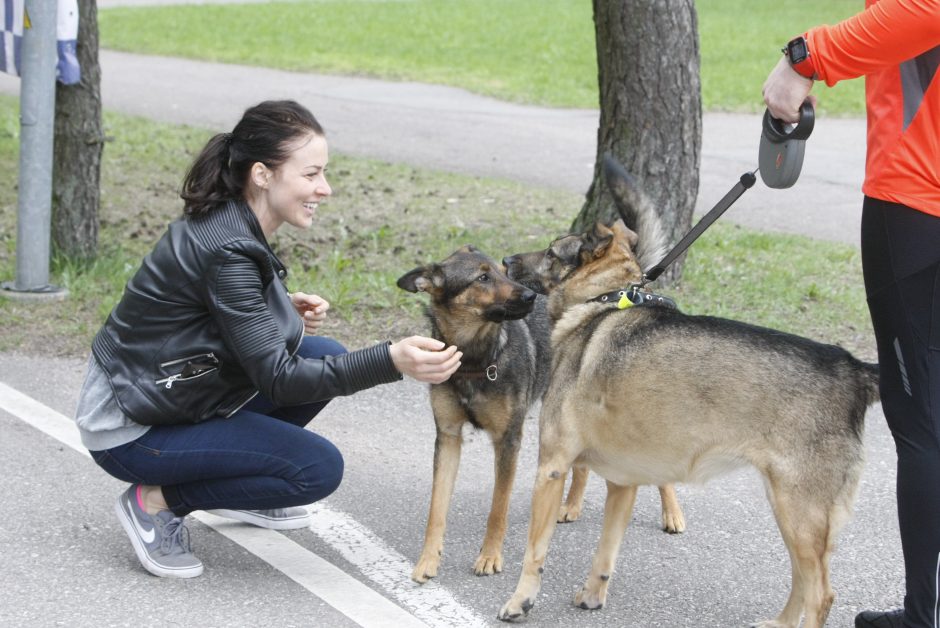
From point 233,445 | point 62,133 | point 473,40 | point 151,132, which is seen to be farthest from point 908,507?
point 473,40

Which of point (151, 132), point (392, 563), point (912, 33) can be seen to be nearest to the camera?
point (912, 33)

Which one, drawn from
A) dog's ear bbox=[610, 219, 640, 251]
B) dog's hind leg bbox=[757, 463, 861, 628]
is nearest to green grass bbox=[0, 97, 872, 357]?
dog's ear bbox=[610, 219, 640, 251]

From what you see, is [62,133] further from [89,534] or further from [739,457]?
[739,457]

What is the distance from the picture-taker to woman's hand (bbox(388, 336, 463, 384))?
3.70 meters

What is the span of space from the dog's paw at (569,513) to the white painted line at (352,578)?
0.74 m

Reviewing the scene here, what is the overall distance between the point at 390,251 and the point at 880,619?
5.48 meters

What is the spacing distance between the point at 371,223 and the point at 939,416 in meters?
6.64

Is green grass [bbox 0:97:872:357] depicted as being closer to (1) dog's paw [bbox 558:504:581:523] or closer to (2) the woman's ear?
(1) dog's paw [bbox 558:504:581:523]

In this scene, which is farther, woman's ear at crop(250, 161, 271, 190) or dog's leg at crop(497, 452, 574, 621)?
woman's ear at crop(250, 161, 271, 190)

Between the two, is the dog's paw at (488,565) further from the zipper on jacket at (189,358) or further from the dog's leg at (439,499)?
the zipper on jacket at (189,358)

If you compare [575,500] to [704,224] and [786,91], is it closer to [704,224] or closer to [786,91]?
[704,224]

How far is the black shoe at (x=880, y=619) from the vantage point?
3.58 metres

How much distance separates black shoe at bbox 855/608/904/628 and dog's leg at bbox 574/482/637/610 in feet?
2.68

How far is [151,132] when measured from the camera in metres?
12.9
